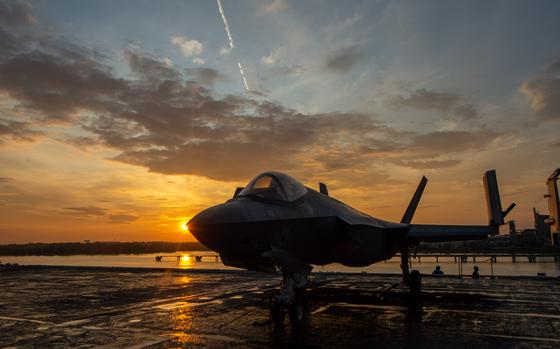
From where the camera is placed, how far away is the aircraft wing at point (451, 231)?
16.1 m

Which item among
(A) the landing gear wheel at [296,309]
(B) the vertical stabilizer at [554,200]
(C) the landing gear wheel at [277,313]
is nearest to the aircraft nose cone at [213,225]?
(C) the landing gear wheel at [277,313]

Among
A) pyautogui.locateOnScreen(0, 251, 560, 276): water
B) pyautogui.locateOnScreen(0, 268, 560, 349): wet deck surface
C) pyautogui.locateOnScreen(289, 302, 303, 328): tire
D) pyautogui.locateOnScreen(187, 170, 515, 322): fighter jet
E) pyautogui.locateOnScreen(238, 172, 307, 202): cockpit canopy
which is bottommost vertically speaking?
pyautogui.locateOnScreen(0, 251, 560, 276): water

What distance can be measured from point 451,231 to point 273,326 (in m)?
10.5

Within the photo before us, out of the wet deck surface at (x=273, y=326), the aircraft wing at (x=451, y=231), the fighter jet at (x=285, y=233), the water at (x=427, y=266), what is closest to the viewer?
the fighter jet at (x=285, y=233)

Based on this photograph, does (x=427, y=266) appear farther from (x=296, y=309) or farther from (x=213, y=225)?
(x=213, y=225)

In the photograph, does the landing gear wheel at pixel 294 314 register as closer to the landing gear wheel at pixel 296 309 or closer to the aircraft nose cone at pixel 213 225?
the landing gear wheel at pixel 296 309

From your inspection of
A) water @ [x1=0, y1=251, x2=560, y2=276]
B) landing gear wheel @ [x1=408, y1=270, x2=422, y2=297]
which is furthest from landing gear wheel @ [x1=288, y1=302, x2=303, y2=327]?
water @ [x1=0, y1=251, x2=560, y2=276]

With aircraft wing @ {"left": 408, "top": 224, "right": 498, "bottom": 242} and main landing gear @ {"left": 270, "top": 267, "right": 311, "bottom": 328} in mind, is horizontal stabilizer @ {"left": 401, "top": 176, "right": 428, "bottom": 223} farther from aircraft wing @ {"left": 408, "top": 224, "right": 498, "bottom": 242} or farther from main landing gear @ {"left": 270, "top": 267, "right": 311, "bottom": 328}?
main landing gear @ {"left": 270, "top": 267, "right": 311, "bottom": 328}

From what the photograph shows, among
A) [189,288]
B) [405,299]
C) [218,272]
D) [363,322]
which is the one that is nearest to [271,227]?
[363,322]

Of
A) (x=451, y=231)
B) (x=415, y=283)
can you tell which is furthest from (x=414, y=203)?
(x=415, y=283)

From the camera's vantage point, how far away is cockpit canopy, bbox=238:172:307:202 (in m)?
9.19

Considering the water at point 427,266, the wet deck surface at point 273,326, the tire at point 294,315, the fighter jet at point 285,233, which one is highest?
the fighter jet at point 285,233

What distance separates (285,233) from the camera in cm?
870

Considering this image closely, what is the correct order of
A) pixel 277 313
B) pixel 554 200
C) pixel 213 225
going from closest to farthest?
pixel 213 225 → pixel 277 313 → pixel 554 200
